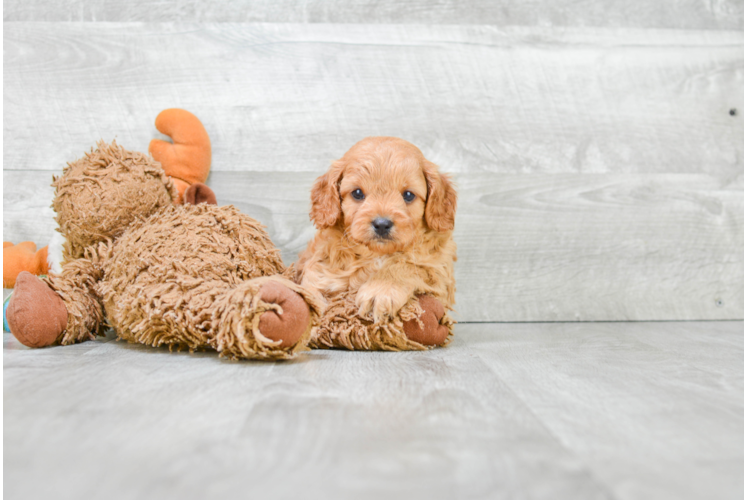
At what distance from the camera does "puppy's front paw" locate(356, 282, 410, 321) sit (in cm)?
153

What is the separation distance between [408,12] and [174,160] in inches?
40.6

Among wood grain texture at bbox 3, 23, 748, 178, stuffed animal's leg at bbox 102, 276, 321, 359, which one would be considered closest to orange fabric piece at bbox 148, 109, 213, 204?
wood grain texture at bbox 3, 23, 748, 178

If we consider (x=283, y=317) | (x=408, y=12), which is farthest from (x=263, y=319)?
(x=408, y=12)

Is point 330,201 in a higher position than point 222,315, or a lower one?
higher

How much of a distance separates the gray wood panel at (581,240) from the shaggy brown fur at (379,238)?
0.48m

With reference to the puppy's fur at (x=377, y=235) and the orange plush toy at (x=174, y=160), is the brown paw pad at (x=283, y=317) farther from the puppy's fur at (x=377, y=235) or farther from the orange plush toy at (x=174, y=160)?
the orange plush toy at (x=174, y=160)

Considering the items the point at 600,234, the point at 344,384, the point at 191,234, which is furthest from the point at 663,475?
the point at 600,234

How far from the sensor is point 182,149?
76.6 inches

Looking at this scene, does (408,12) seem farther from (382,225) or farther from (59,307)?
(59,307)

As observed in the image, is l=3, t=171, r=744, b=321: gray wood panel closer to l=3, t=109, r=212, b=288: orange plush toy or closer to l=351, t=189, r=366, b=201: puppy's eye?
l=3, t=109, r=212, b=288: orange plush toy

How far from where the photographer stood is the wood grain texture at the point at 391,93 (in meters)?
2.08

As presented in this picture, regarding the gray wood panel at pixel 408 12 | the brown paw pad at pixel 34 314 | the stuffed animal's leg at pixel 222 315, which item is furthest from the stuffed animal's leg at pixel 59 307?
the gray wood panel at pixel 408 12

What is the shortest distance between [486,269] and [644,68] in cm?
101

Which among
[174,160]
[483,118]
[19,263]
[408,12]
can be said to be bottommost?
[19,263]
